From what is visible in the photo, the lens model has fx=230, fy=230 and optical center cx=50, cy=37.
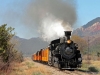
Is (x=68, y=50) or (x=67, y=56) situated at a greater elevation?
(x=68, y=50)

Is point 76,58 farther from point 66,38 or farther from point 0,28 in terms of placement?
point 0,28

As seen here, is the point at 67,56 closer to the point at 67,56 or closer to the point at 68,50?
the point at 67,56

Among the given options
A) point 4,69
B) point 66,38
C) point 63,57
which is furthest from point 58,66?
point 4,69

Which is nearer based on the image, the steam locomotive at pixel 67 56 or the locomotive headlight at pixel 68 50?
the steam locomotive at pixel 67 56

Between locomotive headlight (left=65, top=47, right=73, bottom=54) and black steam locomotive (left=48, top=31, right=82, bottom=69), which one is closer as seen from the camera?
black steam locomotive (left=48, top=31, right=82, bottom=69)

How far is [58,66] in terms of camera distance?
27.0m

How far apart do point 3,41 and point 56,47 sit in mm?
6528

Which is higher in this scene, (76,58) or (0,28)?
(0,28)

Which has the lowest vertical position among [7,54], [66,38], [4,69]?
[4,69]

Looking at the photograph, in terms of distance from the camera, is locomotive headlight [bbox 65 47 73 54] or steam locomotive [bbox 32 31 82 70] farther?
locomotive headlight [bbox 65 47 73 54]

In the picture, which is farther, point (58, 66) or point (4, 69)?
point (58, 66)

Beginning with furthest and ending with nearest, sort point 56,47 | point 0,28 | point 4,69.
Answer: point 56,47 → point 0,28 → point 4,69

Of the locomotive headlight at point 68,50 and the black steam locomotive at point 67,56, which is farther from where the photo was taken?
the locomotive headlight at point 68,50

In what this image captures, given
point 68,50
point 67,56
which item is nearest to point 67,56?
point 67,56
